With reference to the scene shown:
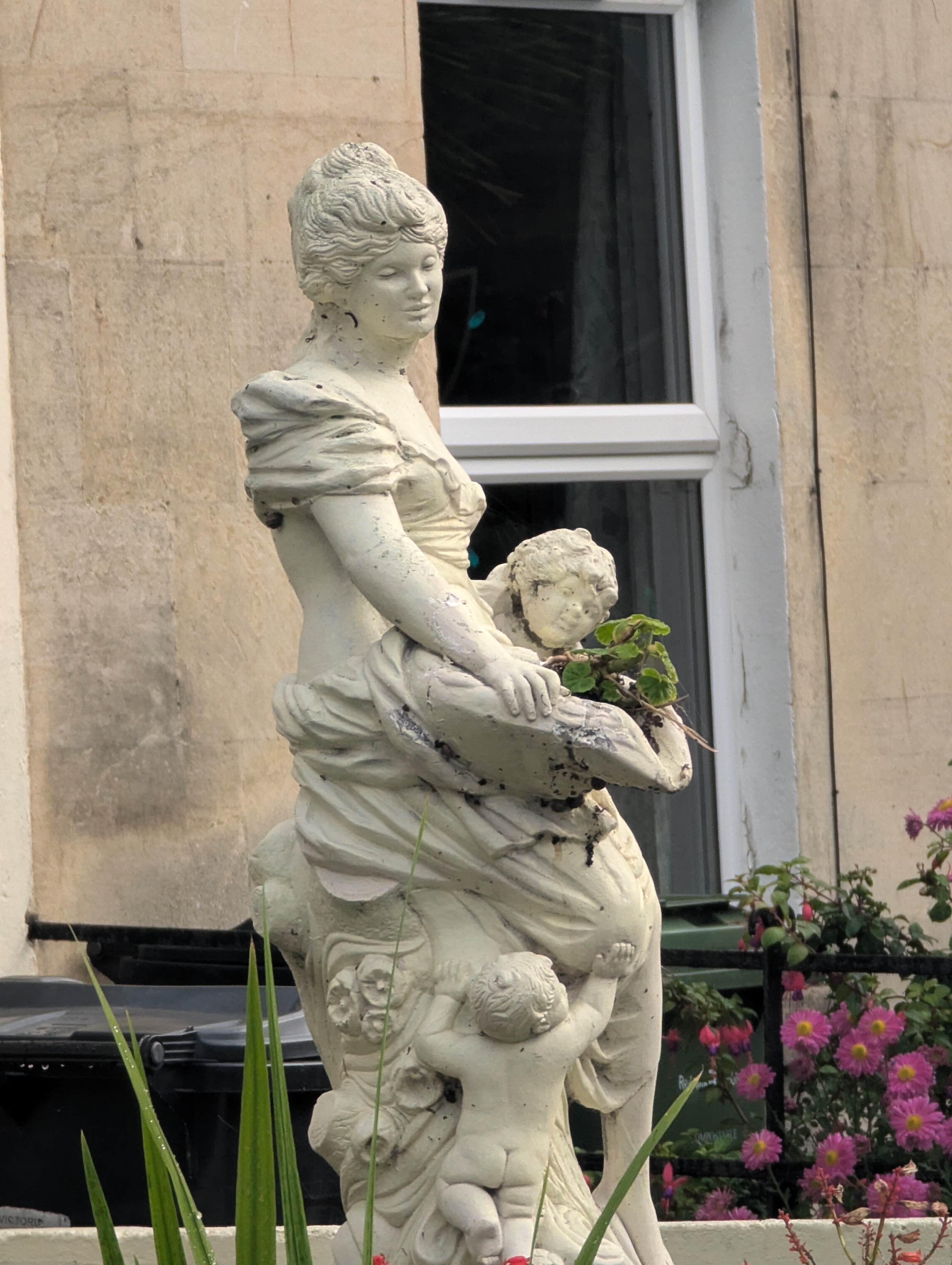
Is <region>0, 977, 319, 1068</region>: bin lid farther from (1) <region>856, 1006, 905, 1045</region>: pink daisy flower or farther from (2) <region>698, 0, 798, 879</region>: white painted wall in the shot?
(2) <region>698, 0, 798, 879</region>: white painted wall

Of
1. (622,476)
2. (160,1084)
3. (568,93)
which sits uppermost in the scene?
(568,93)

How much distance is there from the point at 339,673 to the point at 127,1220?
1.75 meters

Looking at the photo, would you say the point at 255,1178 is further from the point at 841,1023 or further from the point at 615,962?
the point at 841,1023

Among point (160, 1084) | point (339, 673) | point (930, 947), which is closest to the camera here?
point (339, 673)

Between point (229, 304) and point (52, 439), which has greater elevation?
point (229, 304)

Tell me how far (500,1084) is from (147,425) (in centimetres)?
316

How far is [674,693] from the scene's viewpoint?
3154 mm

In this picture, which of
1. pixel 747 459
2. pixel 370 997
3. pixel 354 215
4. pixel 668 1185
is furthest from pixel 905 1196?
pixel 747 459

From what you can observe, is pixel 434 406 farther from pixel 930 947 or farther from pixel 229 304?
pixel 930 947

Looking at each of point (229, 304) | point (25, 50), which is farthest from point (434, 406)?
point (25, 50)

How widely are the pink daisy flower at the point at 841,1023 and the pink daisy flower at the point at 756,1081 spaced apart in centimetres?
19

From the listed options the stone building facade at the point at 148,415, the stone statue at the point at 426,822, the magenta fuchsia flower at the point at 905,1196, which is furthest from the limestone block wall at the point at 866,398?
the stone statue at the point at 426,822

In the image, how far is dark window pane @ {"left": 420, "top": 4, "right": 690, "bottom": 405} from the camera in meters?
6.25

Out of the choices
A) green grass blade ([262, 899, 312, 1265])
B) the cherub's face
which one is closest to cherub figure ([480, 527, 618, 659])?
the cherub's face
